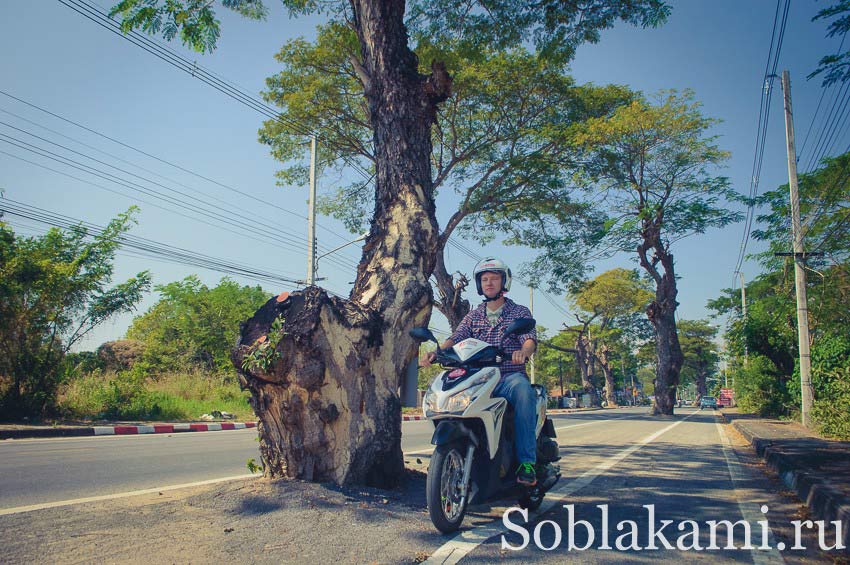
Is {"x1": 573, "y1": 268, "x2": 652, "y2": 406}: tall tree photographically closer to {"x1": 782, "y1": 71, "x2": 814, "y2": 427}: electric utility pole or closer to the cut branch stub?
{"x1": 782, "y1": 71, "x2": 814, "y2": 427}: electric utility pole

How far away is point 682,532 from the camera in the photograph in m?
3.77

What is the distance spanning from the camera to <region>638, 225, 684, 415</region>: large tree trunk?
952 inches

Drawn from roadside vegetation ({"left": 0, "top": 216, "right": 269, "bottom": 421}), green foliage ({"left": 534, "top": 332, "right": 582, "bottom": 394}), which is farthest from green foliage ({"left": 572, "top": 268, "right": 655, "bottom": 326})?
roadside vegetation ({"left": 0, "top": 216, "right": 269, "bottom": 421})

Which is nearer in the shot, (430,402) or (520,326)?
(430,402)

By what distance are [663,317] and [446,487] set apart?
24219mm

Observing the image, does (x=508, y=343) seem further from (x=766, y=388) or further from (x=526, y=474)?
(x=766, y=388)

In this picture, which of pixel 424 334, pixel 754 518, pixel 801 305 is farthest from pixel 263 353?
pixel 801 305

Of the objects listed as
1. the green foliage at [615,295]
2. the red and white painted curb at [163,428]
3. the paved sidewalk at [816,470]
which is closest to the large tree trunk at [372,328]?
the paved sidewalk at [816,470]

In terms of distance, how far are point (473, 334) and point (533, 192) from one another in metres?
14.6

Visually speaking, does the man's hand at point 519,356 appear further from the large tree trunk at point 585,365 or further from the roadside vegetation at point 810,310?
the large tree trunk at point 585,365

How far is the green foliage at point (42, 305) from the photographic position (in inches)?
470

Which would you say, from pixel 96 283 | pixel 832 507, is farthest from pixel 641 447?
pixel 96 283

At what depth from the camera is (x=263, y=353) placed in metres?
4.13

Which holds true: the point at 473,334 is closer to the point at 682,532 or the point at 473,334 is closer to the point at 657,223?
the point at 682,532
